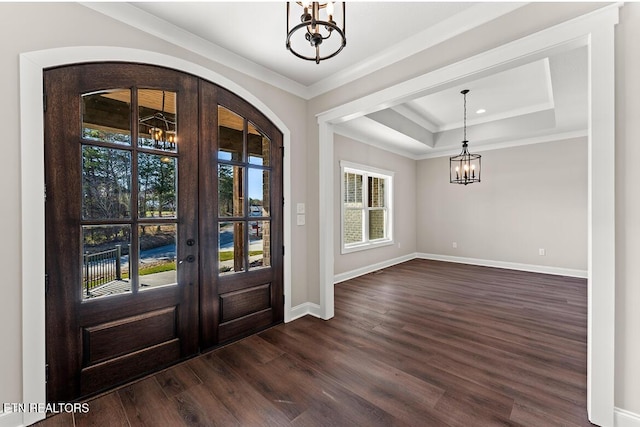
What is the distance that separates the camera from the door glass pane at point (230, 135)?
261 cm

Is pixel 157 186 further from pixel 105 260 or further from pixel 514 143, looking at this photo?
pixel 514 143

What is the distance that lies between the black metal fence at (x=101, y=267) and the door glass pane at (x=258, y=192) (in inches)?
47.4

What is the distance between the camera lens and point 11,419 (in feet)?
5.26

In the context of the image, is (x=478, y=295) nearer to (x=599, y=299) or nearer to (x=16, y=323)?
(x=599, y=299)

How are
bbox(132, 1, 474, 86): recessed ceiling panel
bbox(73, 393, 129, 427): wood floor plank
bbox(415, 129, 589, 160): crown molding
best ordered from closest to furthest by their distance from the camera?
bbox(73, 393, 129, 427): wood floor plank
bbox(132, 1, 474, 86): recessed ceiling panel
bbox(415, 129, 589, 160): crown molding

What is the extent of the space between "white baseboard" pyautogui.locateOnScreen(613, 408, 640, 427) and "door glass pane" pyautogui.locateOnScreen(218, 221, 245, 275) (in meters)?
2.92

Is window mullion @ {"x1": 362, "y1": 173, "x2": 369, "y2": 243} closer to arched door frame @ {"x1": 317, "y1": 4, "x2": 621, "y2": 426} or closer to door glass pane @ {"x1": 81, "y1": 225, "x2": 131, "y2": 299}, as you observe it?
arched door frame @ {"x1": 317, "y1": 4, "x2": 621, "y2": 426}

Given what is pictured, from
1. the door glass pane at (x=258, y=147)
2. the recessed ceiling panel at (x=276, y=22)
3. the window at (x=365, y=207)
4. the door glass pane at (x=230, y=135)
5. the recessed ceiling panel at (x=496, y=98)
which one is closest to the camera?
the recessed ceiling panel at (x=276, y=22)

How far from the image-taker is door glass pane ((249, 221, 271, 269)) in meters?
2.88

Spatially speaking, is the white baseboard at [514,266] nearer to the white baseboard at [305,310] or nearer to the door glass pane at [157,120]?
the white baseboard at [305,310]

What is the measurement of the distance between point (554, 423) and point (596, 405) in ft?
0.91

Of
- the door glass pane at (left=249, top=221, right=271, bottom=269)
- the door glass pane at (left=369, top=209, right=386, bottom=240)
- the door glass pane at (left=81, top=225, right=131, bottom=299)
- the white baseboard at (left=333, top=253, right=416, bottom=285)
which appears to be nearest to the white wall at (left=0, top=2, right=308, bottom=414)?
the door glass pane at (left=81, top=225, right=131, bottom=299)

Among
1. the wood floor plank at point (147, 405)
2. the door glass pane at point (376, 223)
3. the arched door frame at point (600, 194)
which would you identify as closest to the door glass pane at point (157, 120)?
the wood floor plank at point (147, 405)

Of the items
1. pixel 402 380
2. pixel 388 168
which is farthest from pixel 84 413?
pixel 388 168
